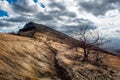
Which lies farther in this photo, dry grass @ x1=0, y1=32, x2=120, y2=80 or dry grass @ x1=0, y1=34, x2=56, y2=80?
dry grass @ x1=0, y1=32, x2=120, y2=80

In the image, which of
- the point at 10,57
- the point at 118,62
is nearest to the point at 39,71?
the point at 10,57

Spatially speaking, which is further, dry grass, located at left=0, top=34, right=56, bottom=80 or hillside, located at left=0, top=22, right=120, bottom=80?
hillside, located at left=0, top=22, right=120, bottom=80

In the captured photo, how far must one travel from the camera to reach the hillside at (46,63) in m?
29.5

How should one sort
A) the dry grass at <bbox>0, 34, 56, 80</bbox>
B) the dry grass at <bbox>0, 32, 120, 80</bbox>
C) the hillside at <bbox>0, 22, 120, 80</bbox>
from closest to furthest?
the dry grass at <bbox>0, 34, 56, 80</bbox> < the dry grass at <bbox>0, 32, 120, 80</bbox> < the hillside at <bbox>0, 22, 120, 80</bbox>

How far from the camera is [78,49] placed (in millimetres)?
44906

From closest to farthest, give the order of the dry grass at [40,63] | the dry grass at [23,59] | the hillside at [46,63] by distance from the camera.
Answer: the dry grass at [23,59] → the dry grass at [40,63] → the hillside at [46,63]

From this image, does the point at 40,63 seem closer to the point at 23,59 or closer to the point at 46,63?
the point at 46,63

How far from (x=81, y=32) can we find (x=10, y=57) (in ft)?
51.3

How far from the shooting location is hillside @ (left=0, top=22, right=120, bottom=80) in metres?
29.5

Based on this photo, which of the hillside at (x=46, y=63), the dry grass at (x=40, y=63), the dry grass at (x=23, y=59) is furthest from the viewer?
the hillside at (x=46, y=63)

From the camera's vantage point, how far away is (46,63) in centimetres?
3469

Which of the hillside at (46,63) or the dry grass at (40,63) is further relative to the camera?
the hillside at (46,63)

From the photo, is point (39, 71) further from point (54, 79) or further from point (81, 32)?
point (81, 32)

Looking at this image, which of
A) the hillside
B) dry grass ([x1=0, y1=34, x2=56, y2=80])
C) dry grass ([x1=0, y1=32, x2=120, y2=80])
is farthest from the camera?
the hillside
